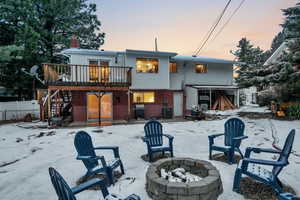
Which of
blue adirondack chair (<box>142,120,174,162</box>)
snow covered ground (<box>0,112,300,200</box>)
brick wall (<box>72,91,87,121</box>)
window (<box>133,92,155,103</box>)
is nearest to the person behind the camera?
snow covered ground (<box>0,112,300,200</box>)

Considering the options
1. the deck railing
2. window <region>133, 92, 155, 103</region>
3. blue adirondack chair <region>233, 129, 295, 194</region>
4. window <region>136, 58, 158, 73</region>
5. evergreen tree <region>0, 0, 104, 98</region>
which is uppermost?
evergreen tree <region>0, 0, 104, 98</region>

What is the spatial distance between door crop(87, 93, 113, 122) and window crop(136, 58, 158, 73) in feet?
10.1

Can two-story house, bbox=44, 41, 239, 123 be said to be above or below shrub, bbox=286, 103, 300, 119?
above

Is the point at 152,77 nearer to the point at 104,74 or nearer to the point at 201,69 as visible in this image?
the point at 104,74

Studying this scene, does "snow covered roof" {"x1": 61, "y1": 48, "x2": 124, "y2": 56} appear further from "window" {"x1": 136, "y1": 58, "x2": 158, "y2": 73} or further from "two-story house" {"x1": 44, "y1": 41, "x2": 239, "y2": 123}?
"window" {"x1": 136, "y1": 58, "x2": 158, "y2": 73}

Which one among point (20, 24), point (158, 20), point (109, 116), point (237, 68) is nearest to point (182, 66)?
point (158, 20)

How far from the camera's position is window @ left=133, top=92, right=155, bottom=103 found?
39.6 feet

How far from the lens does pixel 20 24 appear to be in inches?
546

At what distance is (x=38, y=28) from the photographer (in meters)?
14.4

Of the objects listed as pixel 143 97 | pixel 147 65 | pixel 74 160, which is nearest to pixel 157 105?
pixel 143 97

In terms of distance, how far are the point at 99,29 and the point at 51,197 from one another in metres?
20.5

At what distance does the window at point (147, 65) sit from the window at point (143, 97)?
175 cm

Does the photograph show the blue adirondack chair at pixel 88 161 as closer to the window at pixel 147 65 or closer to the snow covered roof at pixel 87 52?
the snow covered roof at pixel 87 52

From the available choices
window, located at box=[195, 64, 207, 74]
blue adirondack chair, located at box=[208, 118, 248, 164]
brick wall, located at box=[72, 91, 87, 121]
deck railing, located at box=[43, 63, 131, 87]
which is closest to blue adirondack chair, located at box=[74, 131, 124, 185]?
blue adirondack chair, located at box=[208, 118, 248, 164]
